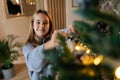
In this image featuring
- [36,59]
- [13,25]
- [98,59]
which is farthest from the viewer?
[13,25]

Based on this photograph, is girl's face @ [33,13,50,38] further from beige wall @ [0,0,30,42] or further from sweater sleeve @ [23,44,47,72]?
beige wall @ [0,0,30,42]

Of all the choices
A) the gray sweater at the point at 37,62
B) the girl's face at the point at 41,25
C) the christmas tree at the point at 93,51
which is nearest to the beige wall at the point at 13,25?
the girl's face at the point at 41,25

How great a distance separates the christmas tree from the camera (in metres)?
0.43

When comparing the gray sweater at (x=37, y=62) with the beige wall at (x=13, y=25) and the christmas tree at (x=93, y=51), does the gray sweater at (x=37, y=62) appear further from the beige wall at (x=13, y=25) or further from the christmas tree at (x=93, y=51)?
the beige wall at (x=13, y=25)

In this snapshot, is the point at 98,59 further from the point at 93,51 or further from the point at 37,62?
the point at 37,62

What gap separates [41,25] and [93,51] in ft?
2.62

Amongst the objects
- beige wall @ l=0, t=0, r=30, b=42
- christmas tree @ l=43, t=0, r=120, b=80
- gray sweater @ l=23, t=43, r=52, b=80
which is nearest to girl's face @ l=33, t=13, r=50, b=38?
gray sweater @ l=23, t=43, r=52, b=80

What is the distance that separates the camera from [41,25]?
126cm

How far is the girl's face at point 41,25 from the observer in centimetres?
127

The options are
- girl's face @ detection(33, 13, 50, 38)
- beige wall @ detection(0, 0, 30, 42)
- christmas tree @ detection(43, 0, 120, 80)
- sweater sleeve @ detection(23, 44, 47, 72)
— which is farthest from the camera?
beige wall @ detection(0, 0, 30, 42)

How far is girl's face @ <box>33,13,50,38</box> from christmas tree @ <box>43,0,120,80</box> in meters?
0.73

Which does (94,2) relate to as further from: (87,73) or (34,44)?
(34,44)

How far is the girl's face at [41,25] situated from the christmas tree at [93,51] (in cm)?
73

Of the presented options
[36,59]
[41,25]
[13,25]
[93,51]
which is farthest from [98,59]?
[13,25]
